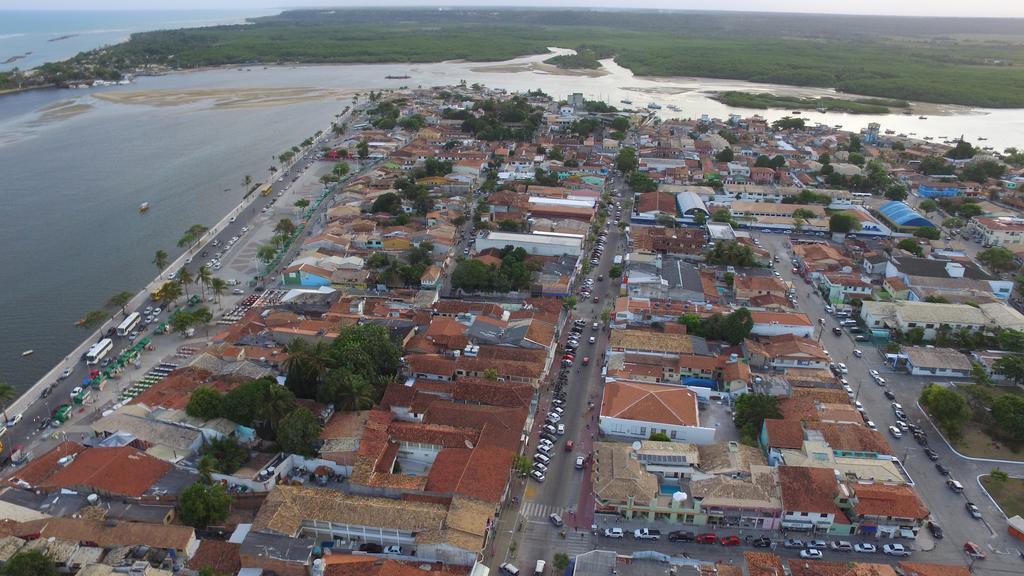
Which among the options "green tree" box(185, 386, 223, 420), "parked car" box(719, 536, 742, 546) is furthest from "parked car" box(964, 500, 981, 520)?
"green tree" box(185, 386, 223, 420)

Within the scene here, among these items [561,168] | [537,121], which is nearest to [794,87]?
[537,121]

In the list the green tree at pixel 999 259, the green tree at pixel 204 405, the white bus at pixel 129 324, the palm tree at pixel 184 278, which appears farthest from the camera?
the green tree at pixel 999 259

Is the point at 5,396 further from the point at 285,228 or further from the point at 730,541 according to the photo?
the point at 730,541

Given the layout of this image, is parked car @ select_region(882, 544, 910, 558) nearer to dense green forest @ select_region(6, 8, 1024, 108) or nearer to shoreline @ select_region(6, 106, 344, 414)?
shoreline @ select_region(6, 106, 344, 414)

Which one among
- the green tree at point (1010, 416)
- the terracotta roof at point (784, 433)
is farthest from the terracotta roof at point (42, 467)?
the green tree at point (1010, 416)

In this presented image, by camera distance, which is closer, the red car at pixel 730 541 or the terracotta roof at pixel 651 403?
the red car at pixel 730 541

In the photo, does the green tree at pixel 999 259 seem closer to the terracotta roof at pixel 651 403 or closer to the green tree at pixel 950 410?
the green tree at pixel 950 410

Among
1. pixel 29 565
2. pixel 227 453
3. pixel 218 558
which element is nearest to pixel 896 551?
pixel 218 558
